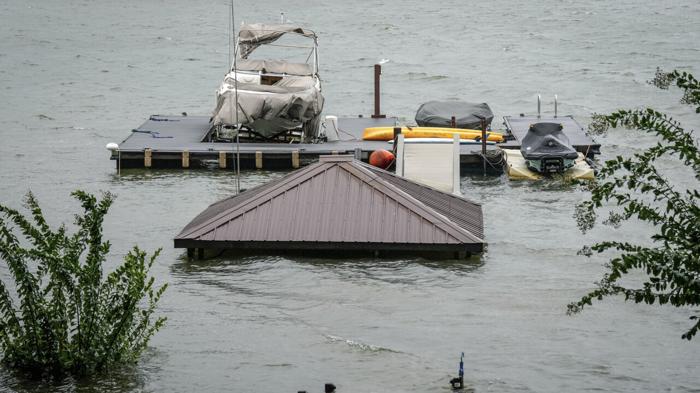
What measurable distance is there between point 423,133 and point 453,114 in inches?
127

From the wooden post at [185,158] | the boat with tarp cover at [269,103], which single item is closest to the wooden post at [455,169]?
the boat with tarp cover at [269,103]

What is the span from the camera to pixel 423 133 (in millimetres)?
35875

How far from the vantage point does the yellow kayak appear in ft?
118

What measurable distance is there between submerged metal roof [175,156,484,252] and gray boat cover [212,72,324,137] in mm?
10464

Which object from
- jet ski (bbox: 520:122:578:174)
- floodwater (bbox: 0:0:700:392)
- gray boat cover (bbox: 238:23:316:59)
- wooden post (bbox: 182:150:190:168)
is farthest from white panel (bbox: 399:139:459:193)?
gray boat cover (bbox: 238:23:316:59)

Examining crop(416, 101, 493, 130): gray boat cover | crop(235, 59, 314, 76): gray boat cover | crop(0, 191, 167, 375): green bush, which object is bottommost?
crop(0, 191, 167, 375): green bush

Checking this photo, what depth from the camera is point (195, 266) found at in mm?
25109

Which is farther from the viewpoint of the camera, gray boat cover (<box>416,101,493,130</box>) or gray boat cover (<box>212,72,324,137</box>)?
gray boat cover (<box>416,101,493,130</box>)

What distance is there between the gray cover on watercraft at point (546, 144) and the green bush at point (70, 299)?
18369mm

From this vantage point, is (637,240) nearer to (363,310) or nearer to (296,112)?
(363,310)

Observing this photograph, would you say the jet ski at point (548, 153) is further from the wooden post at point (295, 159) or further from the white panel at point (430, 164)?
the wooden post at point (295, 159)

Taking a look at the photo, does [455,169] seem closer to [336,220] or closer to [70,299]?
[336,220]

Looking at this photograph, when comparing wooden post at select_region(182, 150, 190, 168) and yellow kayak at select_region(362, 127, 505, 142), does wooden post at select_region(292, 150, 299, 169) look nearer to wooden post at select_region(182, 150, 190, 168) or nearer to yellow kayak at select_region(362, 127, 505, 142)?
yellow kayak at select_region(362, 127, 505, 142)

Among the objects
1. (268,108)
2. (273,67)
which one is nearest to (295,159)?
(268,108)
